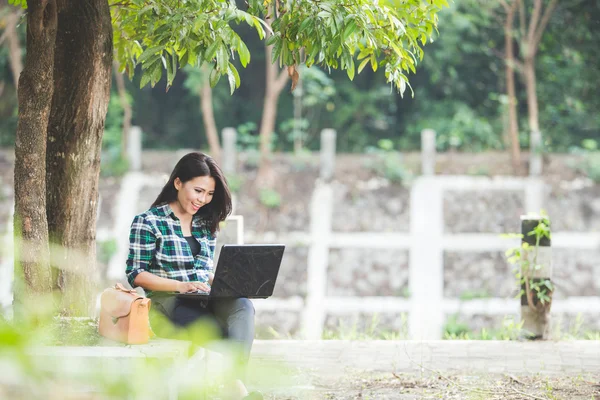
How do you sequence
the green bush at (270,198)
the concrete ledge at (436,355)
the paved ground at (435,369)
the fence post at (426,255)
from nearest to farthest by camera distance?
the paved ground at (435,369) → the concrete ledge at (436,355) → the fence post at (426,255) → the green bush at (270,198)

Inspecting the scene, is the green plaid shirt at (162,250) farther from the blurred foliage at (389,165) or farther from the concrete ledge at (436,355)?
the blurred foliage at (389,165)

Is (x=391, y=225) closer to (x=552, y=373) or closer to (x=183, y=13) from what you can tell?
(x=552, y=373)

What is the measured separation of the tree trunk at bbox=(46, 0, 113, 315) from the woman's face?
75 centimetres

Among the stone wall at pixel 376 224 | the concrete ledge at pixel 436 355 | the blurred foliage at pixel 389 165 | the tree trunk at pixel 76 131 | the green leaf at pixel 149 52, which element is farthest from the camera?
the blurred foliage at pixel 389 165

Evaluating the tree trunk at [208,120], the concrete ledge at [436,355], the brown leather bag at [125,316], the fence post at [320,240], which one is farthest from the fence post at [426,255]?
the brown leather bag at [125,316]

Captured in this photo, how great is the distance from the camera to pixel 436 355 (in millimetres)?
5590

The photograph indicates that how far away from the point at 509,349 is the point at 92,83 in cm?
317

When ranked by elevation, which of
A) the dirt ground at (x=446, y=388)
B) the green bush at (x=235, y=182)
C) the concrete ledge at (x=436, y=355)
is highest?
the green bush at (x=235, y=182)

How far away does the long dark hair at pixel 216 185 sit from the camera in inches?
166

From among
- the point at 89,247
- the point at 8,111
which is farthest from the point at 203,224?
the point at 8,111

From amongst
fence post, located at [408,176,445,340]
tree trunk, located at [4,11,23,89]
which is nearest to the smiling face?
fence post, located at [408,176,445,340]

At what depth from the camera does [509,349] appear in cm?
580

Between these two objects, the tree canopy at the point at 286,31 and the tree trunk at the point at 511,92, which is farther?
the tree trunk at the point at 511,92

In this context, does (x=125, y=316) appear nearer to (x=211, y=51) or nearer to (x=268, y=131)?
(x=211, y=51)
